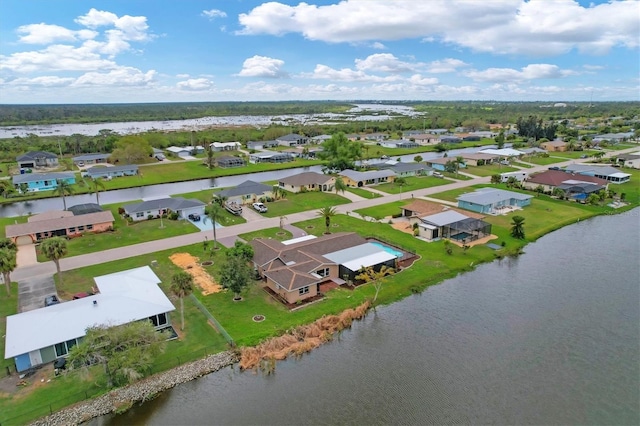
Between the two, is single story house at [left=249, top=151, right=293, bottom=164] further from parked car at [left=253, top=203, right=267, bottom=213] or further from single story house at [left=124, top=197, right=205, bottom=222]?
single story house at [left=124, top=197, right=205, bottom=222]

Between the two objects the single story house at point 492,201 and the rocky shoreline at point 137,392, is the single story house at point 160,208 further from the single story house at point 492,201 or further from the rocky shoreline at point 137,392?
the single story house at point 492,201

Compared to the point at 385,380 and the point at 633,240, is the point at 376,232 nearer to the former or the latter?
the point at 385,380

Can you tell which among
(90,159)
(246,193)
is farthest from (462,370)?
(90,159)

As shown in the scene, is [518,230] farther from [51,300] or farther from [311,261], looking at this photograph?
[51,300]

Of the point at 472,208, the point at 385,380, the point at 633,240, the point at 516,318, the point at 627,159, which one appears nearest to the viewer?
the point at 385,380

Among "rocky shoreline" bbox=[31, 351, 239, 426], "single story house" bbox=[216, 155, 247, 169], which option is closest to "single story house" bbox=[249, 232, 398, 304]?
"rocky shoreline" bbox=[31, 351, 239, 426]

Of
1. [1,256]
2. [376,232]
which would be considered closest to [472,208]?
[376,232]

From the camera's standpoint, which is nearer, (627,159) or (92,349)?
(92,349)
